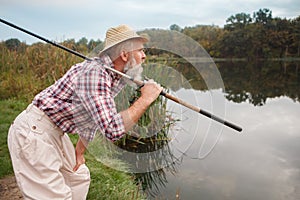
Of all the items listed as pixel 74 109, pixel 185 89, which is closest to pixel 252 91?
pixel 185 89

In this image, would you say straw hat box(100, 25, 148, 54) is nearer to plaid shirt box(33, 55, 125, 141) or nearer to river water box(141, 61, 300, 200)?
plaid shirt box(33, 55, 125, 141)

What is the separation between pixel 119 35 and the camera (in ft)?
5.99

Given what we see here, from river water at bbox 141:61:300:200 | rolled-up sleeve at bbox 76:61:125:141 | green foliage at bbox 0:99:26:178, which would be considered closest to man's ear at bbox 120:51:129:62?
rolled-up sleeve at bbox 76:61:125:141

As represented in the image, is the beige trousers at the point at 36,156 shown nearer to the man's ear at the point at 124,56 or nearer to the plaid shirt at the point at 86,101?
the plaid shirt at the point at 86,101

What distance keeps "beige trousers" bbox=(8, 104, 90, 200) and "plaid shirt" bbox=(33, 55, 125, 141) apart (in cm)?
8

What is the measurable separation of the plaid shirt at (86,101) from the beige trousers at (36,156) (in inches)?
3.0

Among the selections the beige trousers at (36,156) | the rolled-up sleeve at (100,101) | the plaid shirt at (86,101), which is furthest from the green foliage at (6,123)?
the rolled-up sleeve at (100,101)

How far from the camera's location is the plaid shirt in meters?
1.65

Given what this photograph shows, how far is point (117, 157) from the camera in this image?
3891mm

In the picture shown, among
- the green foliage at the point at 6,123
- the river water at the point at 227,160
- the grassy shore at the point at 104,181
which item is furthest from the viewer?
the green foliage at the point at 6,123

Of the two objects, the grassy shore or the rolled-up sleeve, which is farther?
the grassy shore

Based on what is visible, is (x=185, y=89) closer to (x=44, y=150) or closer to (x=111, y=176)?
(x=44, y=150)


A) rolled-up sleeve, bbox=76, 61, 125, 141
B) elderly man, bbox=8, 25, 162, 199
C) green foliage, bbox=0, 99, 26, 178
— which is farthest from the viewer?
green foliage, bbox=0, 99, 26, 178

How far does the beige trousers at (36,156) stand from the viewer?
6.06 ft
